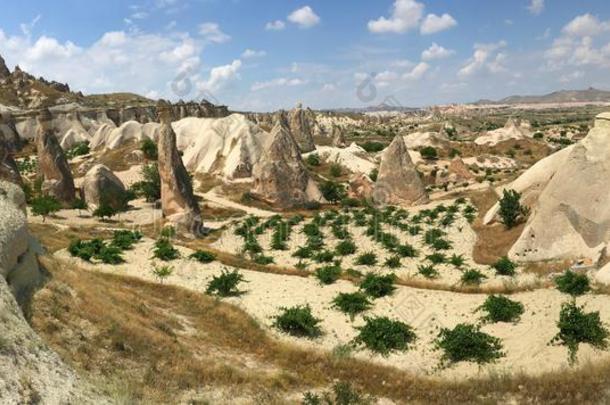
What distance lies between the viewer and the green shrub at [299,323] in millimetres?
13359

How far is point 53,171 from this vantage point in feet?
110

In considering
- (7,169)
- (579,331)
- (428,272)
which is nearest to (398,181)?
(428,272)

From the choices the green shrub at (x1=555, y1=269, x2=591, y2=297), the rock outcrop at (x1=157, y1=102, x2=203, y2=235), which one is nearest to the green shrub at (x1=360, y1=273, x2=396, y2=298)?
the green shrub at (x1=555, y1=269, x2=591, y2=297)

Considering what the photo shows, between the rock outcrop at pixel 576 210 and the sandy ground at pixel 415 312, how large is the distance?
393 cm

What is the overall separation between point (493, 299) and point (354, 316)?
3622 mm

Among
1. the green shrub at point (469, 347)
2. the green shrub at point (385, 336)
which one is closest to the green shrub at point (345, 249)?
the green shrub at point (385, 336)

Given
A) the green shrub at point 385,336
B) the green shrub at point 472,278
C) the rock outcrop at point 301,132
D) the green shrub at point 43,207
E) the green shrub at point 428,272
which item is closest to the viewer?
the green shrub at point 385,336

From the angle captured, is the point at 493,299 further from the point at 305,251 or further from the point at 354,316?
the point at 305,251

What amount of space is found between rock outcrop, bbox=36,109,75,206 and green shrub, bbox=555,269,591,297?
2870 cm

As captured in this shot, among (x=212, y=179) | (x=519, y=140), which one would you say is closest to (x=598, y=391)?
(x=212, y=179)

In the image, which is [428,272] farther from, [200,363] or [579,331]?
[200,363]

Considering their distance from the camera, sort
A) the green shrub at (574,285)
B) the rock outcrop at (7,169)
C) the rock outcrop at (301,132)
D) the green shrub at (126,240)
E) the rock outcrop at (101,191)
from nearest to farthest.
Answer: the green shrub at (574,285)
the green shrub at (126,240)
the rock outcrop at (7,169)
the rock outcrop at (101,191)
the rock outcrop at (301,132)

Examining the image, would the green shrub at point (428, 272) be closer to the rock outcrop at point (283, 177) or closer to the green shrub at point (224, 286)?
the green shrub at point (224, 286)

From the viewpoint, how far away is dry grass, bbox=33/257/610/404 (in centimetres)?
912
